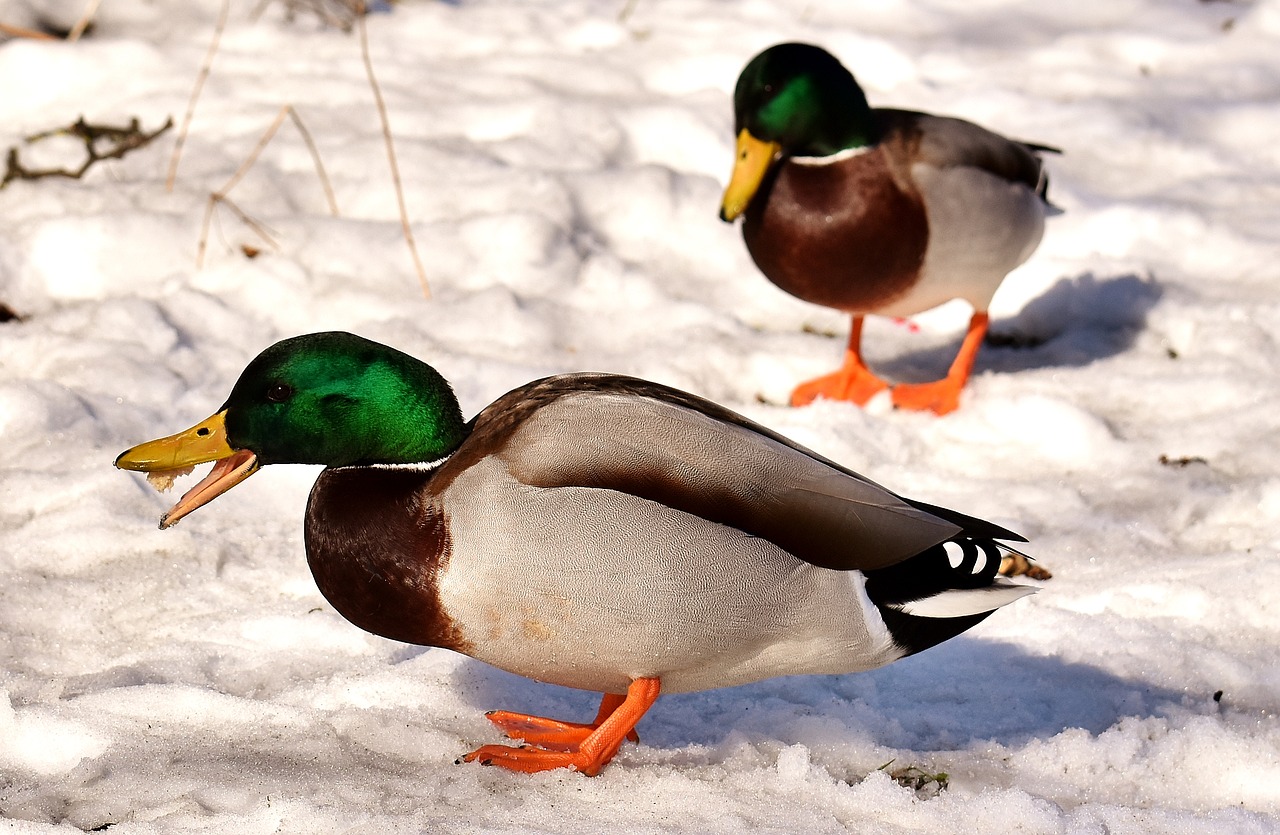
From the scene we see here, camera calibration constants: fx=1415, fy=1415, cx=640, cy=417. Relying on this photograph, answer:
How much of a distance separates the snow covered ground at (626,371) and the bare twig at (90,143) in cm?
6

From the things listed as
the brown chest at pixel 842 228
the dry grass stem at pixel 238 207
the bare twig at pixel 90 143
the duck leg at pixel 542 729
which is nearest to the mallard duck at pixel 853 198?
the brown chest at pixel 842 228

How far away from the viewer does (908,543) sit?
2645mm

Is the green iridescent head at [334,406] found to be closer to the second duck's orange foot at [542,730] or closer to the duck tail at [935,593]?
the second duck's orange foot at [542,730]

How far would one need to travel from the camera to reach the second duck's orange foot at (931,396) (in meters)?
4.78

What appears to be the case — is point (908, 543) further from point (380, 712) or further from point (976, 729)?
point (380, 712)

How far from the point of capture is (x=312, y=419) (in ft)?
8.61

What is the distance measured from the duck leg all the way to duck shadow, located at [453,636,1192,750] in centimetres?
16

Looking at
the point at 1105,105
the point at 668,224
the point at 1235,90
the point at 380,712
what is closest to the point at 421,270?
the point at 668,224

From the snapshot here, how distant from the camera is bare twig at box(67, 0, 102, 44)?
6.05m

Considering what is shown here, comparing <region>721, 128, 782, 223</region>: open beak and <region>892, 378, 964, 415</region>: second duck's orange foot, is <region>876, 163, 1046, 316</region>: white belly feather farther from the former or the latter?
<region>721, 128, 782, 223</region>: open beak

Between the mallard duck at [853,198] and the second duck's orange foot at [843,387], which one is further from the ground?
the mallard duck at [853,198]

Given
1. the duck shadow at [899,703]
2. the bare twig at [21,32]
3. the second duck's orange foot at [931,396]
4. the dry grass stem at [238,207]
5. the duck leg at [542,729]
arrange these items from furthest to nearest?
the bare twig at [21,32] < the dry grass stem at [238,207] < the second duck's orange foot at [931,396] < the duck shadow at [899,703] < the duck leg at [542,729]

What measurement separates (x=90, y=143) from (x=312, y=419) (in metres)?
3.48

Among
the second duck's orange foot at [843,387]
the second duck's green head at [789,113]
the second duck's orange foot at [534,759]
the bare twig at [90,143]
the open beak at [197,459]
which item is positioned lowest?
the second duck's orange foot at [843,387]
